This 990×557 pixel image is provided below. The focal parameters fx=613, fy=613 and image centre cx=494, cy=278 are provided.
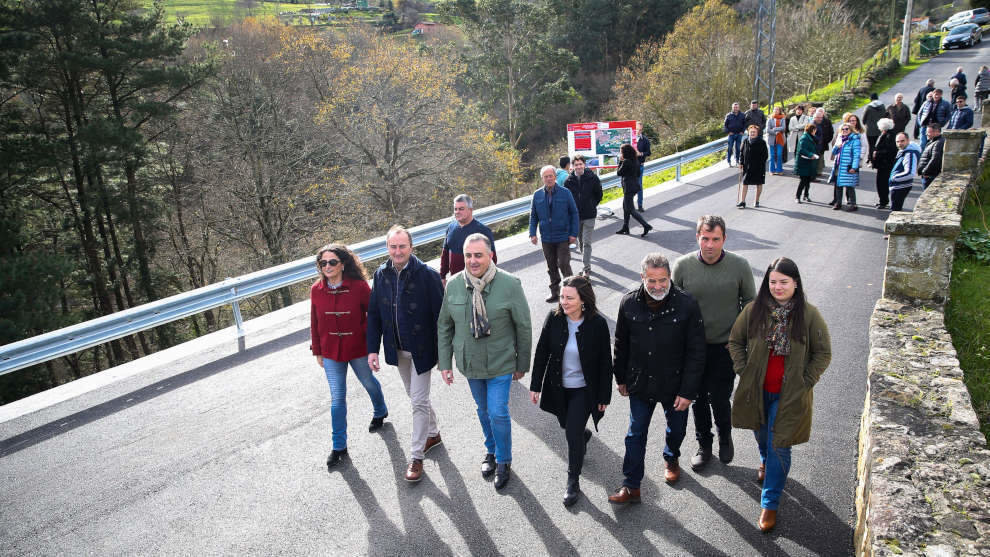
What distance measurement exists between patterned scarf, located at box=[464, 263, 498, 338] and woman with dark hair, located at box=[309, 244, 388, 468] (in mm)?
1102

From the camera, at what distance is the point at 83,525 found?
4.38 m

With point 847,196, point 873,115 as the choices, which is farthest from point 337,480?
point 873,115

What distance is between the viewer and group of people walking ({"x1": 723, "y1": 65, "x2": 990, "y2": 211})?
972 cm

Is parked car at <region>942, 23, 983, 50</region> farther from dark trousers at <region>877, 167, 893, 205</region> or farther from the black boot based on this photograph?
the black boot

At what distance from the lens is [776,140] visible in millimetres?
15469

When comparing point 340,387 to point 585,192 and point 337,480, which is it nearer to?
point 337,480

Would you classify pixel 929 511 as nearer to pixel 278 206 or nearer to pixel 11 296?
pixel 11 296

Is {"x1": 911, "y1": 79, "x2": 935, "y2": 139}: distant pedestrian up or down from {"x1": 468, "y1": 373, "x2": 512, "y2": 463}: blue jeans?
up

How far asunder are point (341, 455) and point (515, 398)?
5.57 feet

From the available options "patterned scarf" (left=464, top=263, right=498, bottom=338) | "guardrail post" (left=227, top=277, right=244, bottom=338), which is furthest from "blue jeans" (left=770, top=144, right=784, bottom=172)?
"patterned scarf" (left=464, top=263, right=498, bottom=338)

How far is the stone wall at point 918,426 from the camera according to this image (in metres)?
2.73

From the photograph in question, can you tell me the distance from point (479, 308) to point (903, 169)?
8472 mm

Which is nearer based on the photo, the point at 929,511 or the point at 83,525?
the point at 929,511

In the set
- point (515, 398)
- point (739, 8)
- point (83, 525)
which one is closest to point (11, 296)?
point (83, 525)
